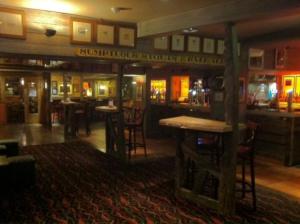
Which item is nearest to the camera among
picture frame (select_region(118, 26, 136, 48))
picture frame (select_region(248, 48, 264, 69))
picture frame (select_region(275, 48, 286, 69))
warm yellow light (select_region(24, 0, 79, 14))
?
warm yellow light (select_region(24, 0, 79, 14))

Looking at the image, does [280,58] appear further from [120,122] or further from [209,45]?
[120,122]

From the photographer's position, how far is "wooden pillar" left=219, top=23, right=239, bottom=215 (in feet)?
11.0

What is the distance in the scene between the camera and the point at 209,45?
6.42 metres

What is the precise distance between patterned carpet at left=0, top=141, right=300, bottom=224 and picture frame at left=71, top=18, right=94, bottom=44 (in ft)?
7.34

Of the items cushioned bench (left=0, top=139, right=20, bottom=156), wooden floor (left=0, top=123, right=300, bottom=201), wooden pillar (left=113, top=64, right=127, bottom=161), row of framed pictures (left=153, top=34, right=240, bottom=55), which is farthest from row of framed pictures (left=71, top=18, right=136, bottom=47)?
wooden floor (left=0, top=123, right=300, bottom=201)

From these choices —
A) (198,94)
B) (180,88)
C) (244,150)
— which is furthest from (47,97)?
(244,150)

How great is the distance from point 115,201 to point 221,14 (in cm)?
278

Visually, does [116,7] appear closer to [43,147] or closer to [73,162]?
[73,162]

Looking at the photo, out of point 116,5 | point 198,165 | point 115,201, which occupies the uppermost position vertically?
point 116,5

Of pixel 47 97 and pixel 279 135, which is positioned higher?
pixel 47 97

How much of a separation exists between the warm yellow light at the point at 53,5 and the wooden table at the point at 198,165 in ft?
7.12

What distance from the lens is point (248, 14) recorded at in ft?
11.5

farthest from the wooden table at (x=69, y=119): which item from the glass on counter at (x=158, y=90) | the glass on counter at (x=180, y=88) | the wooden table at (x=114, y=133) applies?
the glass on counter at (x=180, y=88)

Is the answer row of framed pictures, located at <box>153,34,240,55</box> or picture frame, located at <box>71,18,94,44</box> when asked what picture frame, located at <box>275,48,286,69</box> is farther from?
picture frame, located at <box>71,18,94,44</box>
